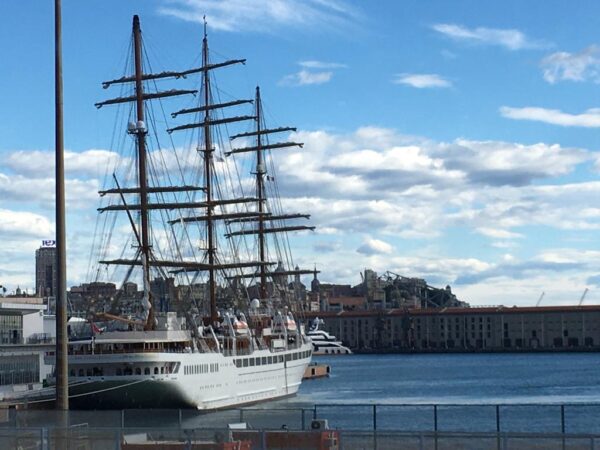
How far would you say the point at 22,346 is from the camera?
79500 millimetres

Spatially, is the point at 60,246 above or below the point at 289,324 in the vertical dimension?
above

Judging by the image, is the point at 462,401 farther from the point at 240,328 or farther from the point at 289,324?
the point at 289,324

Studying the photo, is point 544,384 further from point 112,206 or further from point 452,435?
point 452,435

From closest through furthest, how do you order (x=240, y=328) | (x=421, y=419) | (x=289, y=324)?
(x=421, y=419), (x=240, y=328), (x=289, y=324)

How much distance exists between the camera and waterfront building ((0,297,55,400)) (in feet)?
258

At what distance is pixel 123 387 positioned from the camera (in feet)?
230

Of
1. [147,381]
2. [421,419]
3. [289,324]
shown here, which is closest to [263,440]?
[421,419]

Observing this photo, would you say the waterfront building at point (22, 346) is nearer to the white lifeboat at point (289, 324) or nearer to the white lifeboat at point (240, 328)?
the white lifeboat at point (240, 328)

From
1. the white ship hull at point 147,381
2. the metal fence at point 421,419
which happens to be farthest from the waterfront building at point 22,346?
the metal fence at point 421,419

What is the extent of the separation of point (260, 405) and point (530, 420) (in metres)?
30.9

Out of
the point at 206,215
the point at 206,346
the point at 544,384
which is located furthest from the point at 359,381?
the point at 206,346

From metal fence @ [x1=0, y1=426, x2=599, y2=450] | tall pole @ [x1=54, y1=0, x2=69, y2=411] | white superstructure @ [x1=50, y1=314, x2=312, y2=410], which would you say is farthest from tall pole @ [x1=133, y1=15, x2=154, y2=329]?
tall pole @ [x1=54, y1=0, x2=69, y2=411]

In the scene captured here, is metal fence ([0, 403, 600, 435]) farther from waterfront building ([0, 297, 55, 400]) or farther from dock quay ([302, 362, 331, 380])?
dock quay ([302, 362, 331, 380])

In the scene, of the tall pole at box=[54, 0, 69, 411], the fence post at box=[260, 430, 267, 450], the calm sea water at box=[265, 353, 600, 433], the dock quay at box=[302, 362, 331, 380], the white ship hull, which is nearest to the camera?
the tall pole at box=[54, 0, 69, 411]
